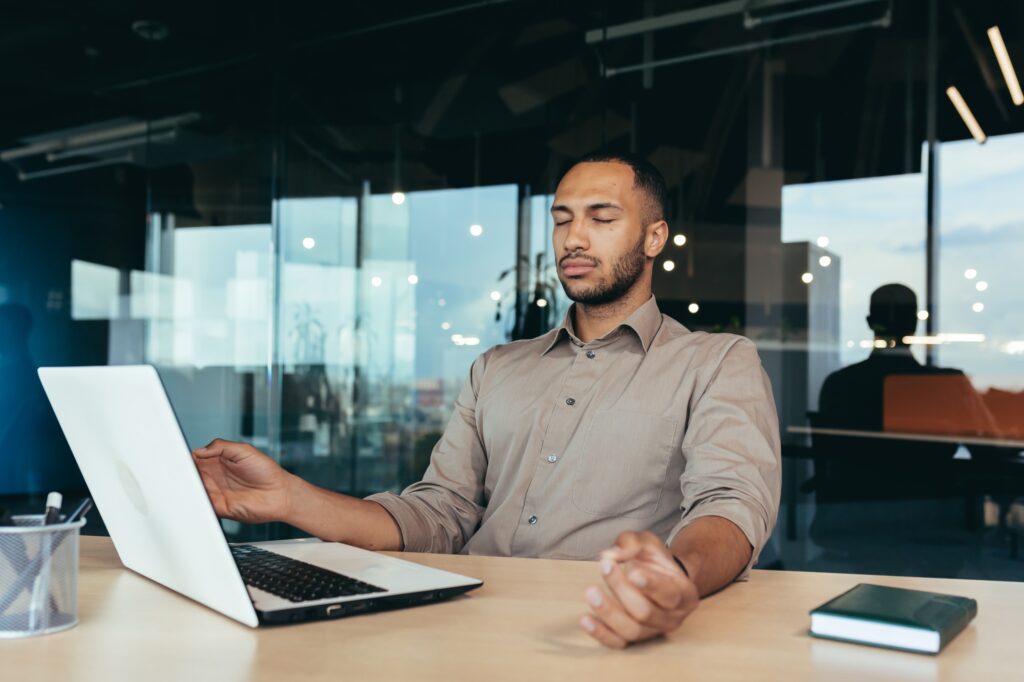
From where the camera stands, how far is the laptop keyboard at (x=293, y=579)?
3.33 feet

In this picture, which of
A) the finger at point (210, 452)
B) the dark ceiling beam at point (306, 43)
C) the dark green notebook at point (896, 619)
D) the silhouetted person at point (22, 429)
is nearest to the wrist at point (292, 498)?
the finger at point (210, 452)

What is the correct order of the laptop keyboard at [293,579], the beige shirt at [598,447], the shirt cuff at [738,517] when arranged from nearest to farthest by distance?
the laptop keyboard at [293,579], the shirt cuff at [738,517], the beige shirt at [598,447]

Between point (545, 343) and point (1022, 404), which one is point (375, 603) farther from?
point (1022, 404)

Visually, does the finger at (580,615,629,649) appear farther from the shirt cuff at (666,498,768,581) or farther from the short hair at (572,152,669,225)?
the short hair at (572,152,669,225)

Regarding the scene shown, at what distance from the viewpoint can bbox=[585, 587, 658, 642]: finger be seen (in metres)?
0.85

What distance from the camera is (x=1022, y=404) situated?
3.47 m

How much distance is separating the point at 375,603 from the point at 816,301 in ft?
10.4

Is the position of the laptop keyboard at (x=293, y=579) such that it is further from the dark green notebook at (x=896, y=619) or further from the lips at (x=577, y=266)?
the lips at (x=577, y=266)

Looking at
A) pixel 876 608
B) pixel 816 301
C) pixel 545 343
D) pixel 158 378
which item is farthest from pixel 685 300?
pixel 158 378

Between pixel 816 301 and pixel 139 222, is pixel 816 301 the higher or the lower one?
the lower one

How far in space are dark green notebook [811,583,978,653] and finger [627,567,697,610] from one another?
0.17m

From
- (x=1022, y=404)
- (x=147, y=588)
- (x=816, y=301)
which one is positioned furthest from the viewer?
(x=816, y=301)

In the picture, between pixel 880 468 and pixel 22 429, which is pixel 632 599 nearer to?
pixel 880 468

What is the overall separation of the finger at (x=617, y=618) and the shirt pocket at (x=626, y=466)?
0.77 metres
